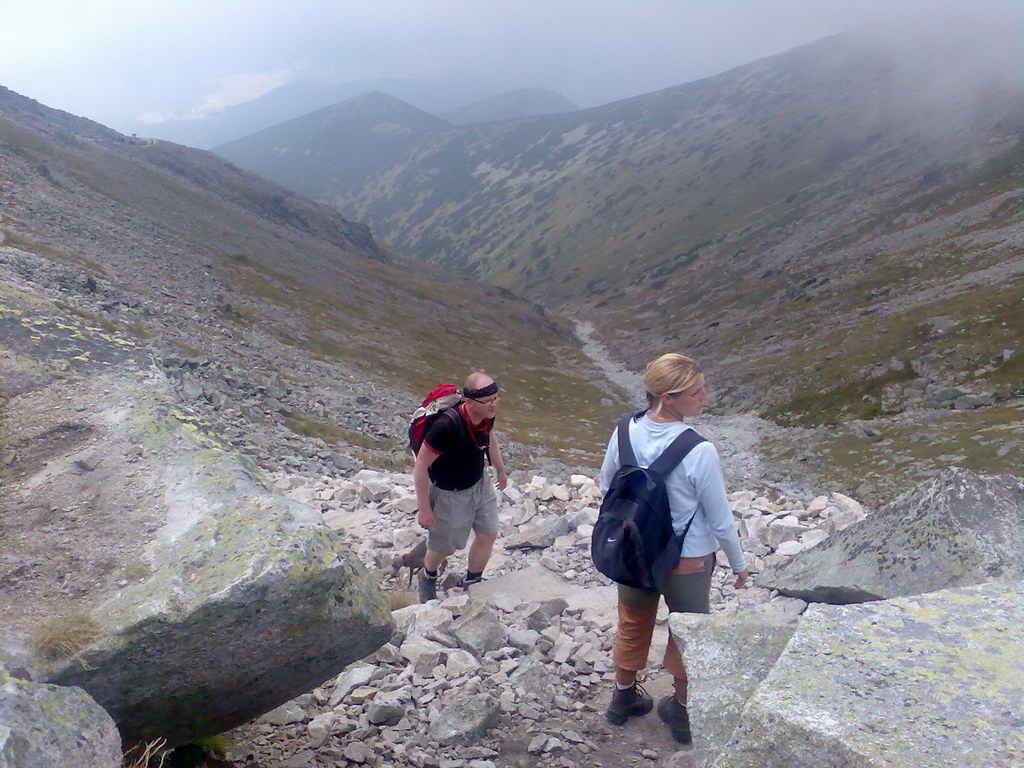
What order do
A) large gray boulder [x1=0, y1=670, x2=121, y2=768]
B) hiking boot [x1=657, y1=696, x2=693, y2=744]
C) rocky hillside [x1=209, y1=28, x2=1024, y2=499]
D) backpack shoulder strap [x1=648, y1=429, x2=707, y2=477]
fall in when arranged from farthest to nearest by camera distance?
rocky hillside [x1=209, y1=28, x2=1024, y2=499] → hiking boot [x1=657, y1=696, x2=693, y2=744] → backpack shoulder strap [x1=648, y1=429, x2=707, y2=477] → large gray boulder [x1=0, y1=670, x2=121, y2=768]

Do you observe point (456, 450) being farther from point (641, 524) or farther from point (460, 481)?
point (641, 524)

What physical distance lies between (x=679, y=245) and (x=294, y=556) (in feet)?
498

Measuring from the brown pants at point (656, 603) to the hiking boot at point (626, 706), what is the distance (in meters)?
0.31

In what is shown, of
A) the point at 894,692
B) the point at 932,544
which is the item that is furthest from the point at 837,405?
the point at 894,692

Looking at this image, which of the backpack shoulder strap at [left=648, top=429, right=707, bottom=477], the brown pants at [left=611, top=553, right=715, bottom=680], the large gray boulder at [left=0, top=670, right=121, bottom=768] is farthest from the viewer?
the brown pants at [left=611, top=553, right=715, bottom=680]

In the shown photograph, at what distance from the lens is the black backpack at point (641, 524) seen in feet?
18.4

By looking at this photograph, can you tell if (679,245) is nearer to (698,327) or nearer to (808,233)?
(808,233)

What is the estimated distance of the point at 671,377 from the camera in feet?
18.8

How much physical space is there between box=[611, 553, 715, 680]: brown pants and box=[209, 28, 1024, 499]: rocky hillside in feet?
93.1

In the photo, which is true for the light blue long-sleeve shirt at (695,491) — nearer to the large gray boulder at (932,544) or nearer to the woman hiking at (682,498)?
the woman hiking at (682,498)

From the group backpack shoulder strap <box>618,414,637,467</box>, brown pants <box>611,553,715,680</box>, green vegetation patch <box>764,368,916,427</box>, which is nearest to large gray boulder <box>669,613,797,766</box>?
brown pants <box>611,553,715,680</box>

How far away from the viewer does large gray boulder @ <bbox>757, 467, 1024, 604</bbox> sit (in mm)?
6352

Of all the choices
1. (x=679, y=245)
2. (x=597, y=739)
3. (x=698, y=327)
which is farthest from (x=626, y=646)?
(x=679, y=245)

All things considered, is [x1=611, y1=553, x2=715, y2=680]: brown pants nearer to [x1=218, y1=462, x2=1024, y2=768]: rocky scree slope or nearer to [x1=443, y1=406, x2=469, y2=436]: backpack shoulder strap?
[x1=218, y1=462, x2=1024, y2=768]: rocky scree slope
